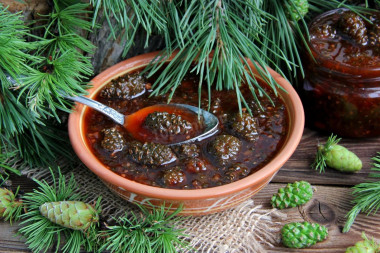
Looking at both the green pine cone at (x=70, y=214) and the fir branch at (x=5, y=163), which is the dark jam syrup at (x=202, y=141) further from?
the fir branch at (x=5, y=163)

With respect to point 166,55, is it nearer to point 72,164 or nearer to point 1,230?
point 72,164

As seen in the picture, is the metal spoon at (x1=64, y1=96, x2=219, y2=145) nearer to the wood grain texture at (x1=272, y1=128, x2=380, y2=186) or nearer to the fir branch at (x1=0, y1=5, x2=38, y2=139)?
the fir branch at (x1=0, y1=5, x2=38, y2=139)

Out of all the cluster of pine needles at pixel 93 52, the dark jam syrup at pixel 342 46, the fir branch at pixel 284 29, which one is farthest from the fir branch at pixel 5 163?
the dark jam syrup at pixel 342 46

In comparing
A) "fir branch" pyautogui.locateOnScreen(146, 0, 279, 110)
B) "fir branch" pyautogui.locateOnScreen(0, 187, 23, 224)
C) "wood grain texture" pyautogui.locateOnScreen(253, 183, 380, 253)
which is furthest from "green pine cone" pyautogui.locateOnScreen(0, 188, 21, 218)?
"wood grain texture" pyautogui.locateOnScreen(253, 183, 380, 253)

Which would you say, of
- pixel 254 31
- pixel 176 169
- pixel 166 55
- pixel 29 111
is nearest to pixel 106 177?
pixel 176 169

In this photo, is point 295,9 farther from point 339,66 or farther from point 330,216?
point 330,216
